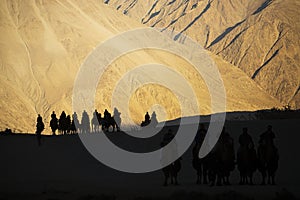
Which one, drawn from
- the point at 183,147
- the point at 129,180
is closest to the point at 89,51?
the point at 183,147

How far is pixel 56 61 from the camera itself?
103312mm

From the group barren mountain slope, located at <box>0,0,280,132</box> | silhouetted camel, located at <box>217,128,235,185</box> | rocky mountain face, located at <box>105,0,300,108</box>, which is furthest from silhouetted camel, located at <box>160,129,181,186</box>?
rocky mountain face, located at <box>105,0,300,108</box>

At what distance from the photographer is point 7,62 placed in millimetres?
97625

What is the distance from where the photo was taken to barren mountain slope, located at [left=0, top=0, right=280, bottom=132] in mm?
88312

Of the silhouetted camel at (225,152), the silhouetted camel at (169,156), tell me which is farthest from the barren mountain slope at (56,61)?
the silhouetted camel at (225,152)

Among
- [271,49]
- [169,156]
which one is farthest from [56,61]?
[271,49]

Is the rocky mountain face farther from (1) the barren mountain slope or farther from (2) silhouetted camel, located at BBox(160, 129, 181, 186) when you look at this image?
(2) silhouetted camel, located at BBox(160, 129, 181, 186)

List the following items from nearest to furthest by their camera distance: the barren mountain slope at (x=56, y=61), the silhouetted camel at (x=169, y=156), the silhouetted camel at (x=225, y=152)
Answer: the silhouetted camel at (x=225, y=152) < the silhouetted camel at (x=169, y=156) < the barren mountain slope at (x=56, y=61)

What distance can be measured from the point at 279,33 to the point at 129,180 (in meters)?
159

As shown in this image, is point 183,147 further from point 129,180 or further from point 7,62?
point 7,62

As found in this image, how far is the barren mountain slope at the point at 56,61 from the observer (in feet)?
290

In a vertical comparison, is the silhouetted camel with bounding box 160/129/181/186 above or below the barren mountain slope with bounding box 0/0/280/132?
below

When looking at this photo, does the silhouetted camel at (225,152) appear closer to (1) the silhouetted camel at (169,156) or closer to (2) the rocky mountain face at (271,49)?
(1) the silhouetted camel at (169,156)

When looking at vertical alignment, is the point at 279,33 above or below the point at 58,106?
above
